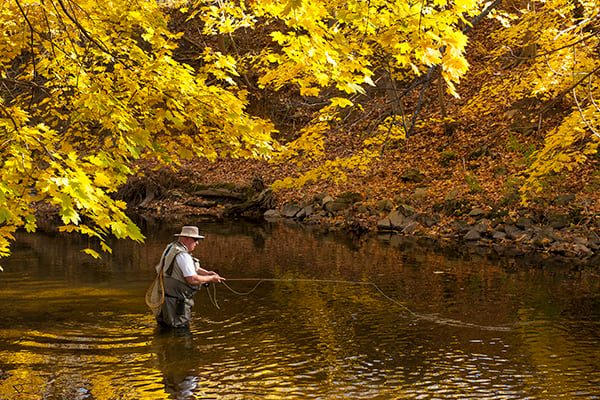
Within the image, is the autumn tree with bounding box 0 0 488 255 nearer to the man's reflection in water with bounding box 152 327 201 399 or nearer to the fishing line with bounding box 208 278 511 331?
the man's reflection in water with bounding box 152 327 201 399

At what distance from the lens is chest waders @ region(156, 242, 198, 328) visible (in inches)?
371

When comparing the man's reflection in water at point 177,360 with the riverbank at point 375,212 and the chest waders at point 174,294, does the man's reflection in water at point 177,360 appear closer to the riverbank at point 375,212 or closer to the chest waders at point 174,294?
the chest waders at point 174,294

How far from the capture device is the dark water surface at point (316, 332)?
7570 mm

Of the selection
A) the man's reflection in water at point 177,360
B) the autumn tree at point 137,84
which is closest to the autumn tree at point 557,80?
the autumn tree at point 137,84

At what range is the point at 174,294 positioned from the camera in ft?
31.0

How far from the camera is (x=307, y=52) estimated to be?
5137 millimetres

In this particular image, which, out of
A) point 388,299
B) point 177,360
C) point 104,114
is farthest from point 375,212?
point 104,114

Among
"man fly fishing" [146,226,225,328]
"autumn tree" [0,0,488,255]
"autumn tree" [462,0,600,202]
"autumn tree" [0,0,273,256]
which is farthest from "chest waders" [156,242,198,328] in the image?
"autumn tree" [462,0,600,202]

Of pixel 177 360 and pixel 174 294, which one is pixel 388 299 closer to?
pixel 174 294

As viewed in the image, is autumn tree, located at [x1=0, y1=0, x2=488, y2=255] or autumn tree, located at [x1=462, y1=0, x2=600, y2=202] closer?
autumn tree, located at [x1=0, y1=0, x2=488, y2=255]

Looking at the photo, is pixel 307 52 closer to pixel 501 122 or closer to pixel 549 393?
pixel 549 393

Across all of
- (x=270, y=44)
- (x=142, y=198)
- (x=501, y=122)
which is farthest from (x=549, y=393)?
(x=270, y=44)

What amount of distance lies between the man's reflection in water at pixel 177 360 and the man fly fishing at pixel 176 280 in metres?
0.24

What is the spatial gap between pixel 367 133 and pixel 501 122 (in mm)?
5076
